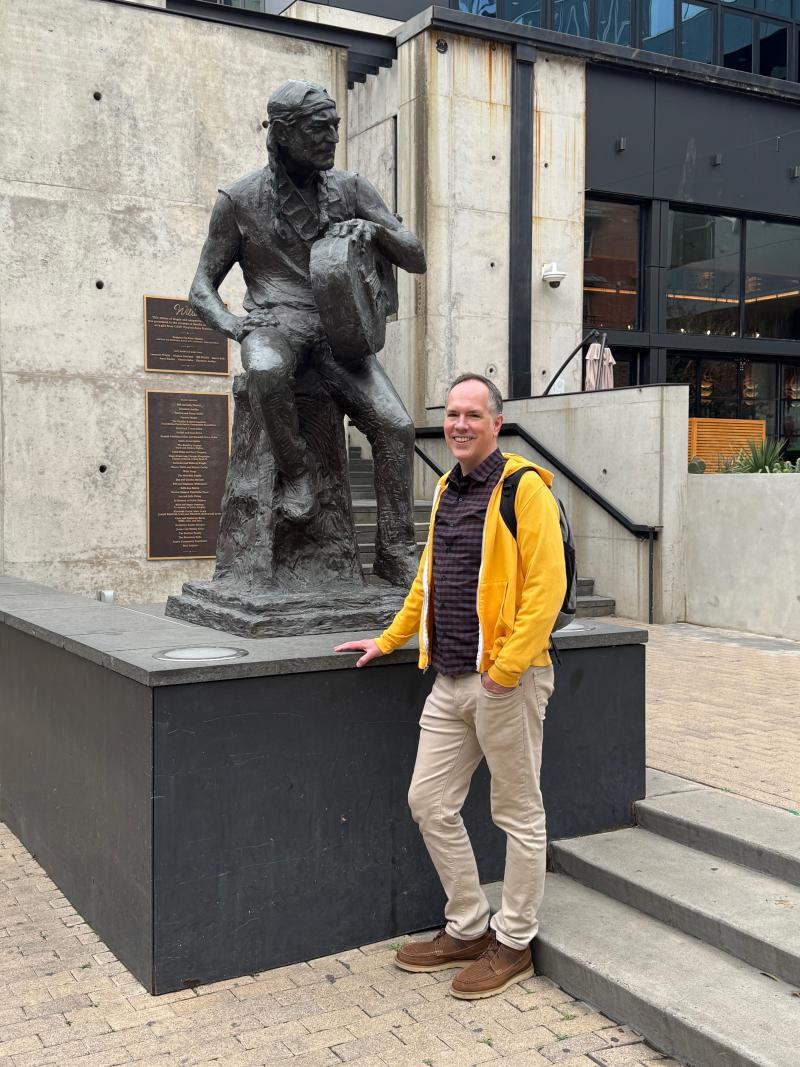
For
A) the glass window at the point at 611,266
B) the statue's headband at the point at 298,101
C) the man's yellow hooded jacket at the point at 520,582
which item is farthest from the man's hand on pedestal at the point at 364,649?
the glass window at the point at 611,266

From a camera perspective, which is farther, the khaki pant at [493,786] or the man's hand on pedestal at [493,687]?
the khaki pant at [493,786]

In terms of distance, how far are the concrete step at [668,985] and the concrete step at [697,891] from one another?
5 centimetres

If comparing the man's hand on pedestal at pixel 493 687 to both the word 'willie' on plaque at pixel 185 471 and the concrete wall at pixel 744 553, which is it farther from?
the word 'willie' on plaque at pixel 185 471

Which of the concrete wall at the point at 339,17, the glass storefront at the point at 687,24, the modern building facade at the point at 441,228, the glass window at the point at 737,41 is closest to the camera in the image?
the modern building facade at the point at 441,228

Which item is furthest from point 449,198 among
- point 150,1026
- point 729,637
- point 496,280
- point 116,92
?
point 150,1026

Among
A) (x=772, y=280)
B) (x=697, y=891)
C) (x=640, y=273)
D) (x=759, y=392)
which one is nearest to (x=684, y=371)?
(x=759, y=392)

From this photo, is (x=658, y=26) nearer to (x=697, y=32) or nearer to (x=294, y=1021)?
(x=697, y=32)

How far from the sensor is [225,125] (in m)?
11.4

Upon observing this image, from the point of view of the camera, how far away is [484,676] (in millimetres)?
3324

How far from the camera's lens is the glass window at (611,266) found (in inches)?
615

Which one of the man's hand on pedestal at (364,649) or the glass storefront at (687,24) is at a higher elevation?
the glass storefront at (687,24)

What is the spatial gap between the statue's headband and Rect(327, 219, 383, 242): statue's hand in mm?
458

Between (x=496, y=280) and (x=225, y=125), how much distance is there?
4.02 meters

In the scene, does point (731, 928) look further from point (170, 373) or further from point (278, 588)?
point (170, 373)
